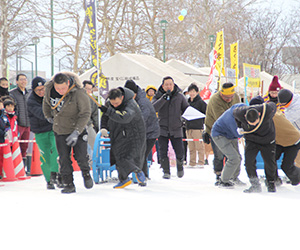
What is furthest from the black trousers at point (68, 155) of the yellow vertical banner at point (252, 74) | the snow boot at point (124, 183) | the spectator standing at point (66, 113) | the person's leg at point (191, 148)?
the yellow vertical banner at point (252, 74)

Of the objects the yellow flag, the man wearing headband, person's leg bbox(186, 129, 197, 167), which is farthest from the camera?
the yellow flag

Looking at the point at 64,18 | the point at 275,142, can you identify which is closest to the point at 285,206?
the point at 275,142

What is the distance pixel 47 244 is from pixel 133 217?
132 centimetres

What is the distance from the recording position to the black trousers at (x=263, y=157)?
7.03 m

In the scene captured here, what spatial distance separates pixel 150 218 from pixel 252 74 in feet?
44.3

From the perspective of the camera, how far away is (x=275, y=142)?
23.6 feet

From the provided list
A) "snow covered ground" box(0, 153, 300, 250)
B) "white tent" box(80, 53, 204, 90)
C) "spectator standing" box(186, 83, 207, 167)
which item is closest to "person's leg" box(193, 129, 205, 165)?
"spectator standing" box(186, 83, 207, 167)

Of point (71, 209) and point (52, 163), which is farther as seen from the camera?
point (52, 163)

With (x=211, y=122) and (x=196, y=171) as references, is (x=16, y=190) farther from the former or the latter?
(x=196, y=171)

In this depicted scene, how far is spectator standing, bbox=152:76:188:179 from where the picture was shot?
358 inches

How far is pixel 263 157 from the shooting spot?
709 cm

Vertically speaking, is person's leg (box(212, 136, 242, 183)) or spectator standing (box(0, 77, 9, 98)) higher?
spectator standing (box(0, 77, 9, 98))

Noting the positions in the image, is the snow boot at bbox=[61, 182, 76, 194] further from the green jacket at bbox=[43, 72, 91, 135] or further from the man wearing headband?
the man wearing headband

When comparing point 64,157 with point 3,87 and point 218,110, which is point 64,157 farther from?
point 3,87
